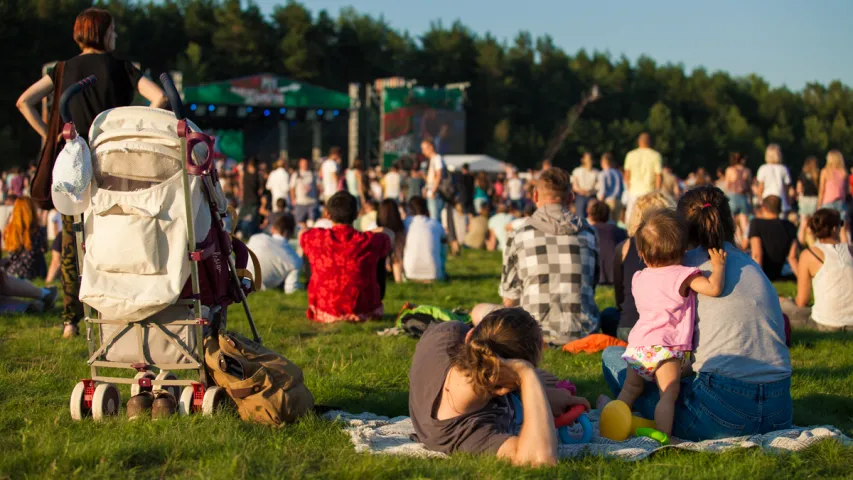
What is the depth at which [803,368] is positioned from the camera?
6223 millimetres

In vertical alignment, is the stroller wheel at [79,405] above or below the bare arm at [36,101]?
below

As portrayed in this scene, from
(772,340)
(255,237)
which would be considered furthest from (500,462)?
(255,237)

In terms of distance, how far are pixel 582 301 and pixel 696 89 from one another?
252 feet

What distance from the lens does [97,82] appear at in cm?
566

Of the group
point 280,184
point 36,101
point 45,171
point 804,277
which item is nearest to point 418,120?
Result: point 280,184

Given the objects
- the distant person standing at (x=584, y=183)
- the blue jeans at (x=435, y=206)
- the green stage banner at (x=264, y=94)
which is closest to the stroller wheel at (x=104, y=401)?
the blue jeans at (x=435, y=206)

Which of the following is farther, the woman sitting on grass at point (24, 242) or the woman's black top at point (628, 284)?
the woman sitting on grass at point (24, 242)

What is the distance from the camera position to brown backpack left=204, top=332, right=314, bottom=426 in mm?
4359

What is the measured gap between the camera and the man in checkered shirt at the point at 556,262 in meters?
6.54

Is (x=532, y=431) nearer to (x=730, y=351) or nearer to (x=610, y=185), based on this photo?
(x=730, y=351)

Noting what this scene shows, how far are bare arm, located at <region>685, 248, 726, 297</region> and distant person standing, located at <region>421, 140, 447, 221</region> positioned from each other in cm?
1162

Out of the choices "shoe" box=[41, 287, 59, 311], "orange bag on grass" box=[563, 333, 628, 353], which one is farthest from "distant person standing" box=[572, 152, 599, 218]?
"orange bag on grass" box=[563, 333, 628, 353]

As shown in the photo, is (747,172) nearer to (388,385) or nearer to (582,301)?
(582,301)

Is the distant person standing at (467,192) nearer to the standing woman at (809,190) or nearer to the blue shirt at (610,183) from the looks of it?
the blue shirt at (610,183)
